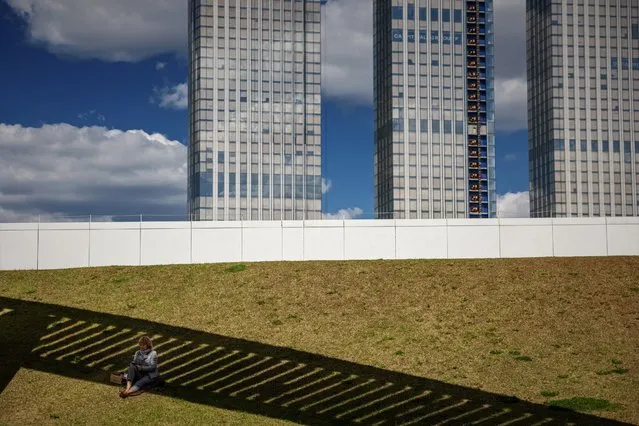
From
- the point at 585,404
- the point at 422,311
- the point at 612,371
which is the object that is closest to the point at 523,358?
the point at 612,371

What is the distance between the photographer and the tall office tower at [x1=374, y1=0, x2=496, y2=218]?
6048 inches

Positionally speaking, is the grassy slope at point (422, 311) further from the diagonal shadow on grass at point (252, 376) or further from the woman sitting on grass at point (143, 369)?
the diagonal shadow on grass at point (252, 376)

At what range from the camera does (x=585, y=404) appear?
64.6ft

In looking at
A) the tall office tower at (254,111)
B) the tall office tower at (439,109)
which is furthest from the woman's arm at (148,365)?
the tall office tower at (439,109)

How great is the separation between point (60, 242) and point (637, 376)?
30.4 metres

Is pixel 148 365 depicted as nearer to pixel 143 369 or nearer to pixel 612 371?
pixel 143 369

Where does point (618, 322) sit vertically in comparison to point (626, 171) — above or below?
below

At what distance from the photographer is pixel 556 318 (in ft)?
94.3

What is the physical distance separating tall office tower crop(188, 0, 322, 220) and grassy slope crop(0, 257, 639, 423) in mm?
107053

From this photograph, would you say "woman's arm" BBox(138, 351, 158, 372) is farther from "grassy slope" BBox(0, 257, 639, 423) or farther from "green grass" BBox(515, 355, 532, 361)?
"green grass" BBox(515, 355, 532, 361)

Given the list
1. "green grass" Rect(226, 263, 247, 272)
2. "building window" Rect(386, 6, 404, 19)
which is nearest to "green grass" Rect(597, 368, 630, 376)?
"green grass" Rect(226, 263, 247, 272)

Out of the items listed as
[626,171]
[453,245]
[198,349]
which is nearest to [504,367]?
[198,349]

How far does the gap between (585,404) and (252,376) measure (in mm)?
9400

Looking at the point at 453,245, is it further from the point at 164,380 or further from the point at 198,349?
the point at 164,380
